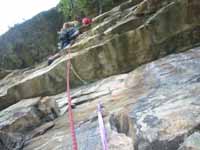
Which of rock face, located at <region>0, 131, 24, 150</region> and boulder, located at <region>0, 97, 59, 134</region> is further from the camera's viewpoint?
boulder, located at <region>0, 97, 59, 134</region>

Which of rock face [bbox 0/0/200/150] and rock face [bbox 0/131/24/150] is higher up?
rock face [bbox 0/0/200/150]

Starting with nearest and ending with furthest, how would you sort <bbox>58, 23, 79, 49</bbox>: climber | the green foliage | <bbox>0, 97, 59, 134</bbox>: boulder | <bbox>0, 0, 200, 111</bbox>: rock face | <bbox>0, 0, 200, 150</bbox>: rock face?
<bbox>0, 0, 200, 150</bbox>: rock face < <bbox>0, 97, 59, 134</bbox>: boulder < <bbox>0, 0, 200, 111</bbox>: rock face < <bbox>58, 23, 79, 49</bbox>: climber < the green foliage

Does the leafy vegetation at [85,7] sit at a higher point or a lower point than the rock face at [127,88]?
higher

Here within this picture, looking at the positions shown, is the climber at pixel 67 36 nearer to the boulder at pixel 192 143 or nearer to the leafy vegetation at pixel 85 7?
the leafy vegetation at pixel 85 7

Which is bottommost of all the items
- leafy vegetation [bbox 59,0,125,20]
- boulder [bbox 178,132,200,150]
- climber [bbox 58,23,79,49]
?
boulder [bbox 178,132,200,150]

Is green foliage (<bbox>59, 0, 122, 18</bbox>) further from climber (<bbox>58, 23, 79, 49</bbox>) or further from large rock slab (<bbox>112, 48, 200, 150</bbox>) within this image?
large rock slab (<bbox>112, 48, 200, 150</bbox>)

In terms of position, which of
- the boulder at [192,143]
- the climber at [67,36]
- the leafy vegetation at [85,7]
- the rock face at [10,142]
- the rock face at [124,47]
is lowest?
the rock face at [10,142]

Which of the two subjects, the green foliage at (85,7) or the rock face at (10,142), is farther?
the green foliage at (85,7)

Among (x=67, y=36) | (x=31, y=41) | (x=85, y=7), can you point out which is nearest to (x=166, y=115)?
(x=67, y=36)

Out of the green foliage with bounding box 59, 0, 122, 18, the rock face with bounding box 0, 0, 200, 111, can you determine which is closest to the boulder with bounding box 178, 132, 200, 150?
the rock face with bounding box 0, 0, 200, 111

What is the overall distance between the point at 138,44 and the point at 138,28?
41 centimetres

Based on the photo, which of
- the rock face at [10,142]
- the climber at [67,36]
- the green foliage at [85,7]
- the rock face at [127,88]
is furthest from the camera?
the green foliage at [85,7]

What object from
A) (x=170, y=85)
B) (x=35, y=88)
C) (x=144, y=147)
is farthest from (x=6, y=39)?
(x=144, y=147)

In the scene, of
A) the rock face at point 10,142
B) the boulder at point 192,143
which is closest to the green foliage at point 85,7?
the rock face at point 10,142
